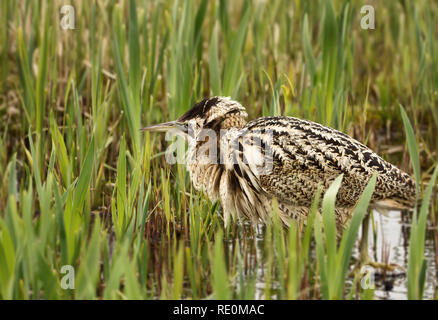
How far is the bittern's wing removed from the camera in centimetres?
407

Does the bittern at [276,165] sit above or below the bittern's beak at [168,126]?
below

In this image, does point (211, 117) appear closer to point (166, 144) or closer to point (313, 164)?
point (313, 164)

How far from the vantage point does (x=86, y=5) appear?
6.18m

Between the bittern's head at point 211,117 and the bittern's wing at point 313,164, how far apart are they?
0.15m

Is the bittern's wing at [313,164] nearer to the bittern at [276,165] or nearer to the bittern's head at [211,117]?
the bittern at [276,165]

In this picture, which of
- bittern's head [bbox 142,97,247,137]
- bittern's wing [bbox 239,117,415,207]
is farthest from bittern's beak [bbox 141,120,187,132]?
bittern's wing [bbox 239,117,415,207]

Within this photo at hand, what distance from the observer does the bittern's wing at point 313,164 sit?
407cm

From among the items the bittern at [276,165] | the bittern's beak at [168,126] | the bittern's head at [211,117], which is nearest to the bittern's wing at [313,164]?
the bittern at [276,165]

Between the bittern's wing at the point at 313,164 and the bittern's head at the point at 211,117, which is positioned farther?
the bittern's head at the point at 211,117

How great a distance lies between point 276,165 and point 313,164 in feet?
0.61

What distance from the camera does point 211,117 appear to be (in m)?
4.20

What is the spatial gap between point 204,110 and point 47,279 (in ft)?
5.42
